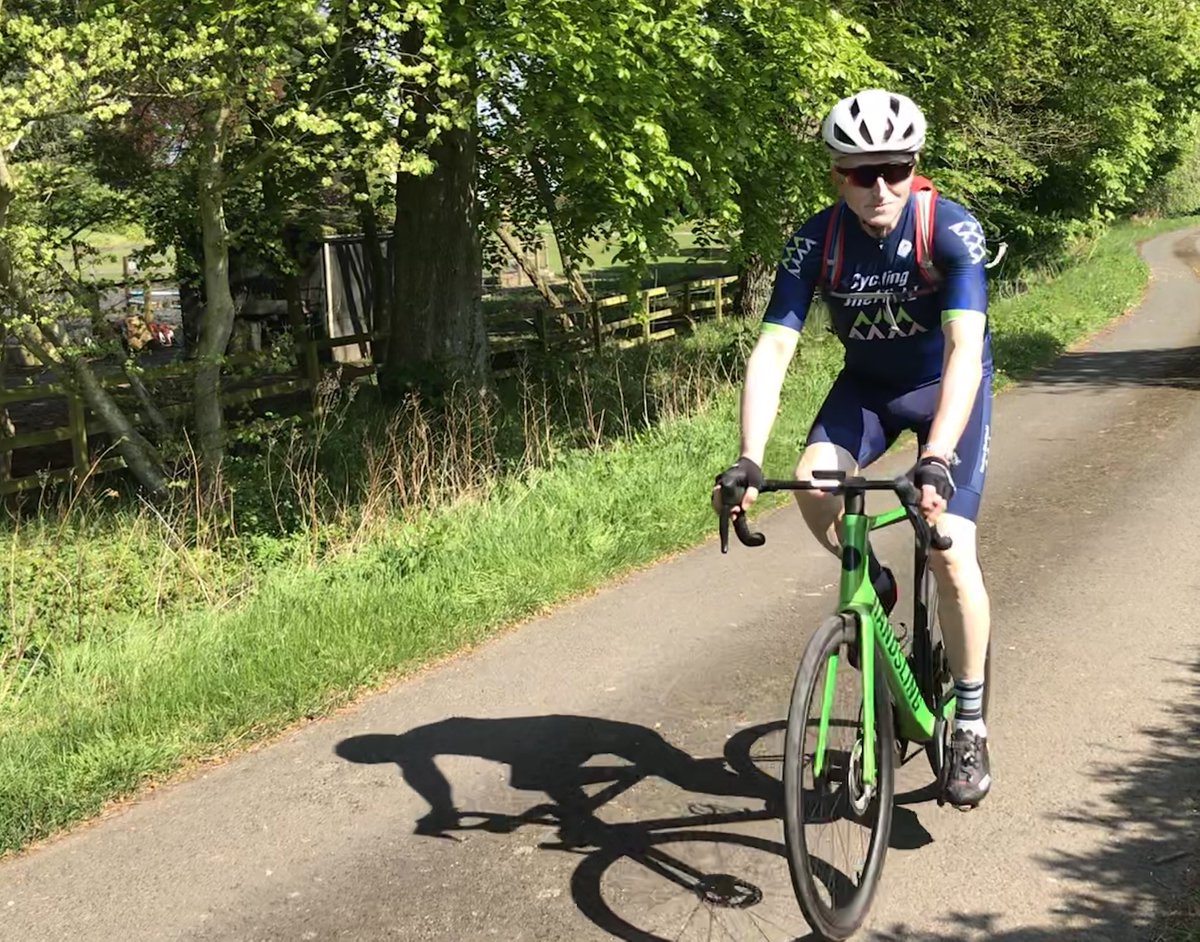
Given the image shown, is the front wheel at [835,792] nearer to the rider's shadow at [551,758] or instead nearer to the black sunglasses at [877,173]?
the rider's shadow at [551,758]

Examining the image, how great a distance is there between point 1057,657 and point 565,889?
279 cm

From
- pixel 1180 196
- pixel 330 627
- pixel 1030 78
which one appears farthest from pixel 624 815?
pixel 1180 196

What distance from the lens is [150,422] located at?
1112 cm

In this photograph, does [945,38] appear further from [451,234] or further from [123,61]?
[123,61]

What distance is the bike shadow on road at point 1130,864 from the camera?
3.17 meters

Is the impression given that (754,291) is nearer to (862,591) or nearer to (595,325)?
(595,325)

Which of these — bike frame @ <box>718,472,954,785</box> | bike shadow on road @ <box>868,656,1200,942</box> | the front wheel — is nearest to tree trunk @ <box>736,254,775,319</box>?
bike shadow on road @ <box>868,656,1200,942</box>

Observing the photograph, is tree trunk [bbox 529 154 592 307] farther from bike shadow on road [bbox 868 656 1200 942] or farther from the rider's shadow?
bike shadow on road [bbox 868 656 1200 942]

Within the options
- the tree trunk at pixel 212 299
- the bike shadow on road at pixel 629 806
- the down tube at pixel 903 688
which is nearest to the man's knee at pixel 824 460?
the down tube at pixel 903 688

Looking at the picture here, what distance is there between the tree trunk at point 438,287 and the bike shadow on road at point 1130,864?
34.0 ft

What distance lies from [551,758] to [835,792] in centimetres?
160

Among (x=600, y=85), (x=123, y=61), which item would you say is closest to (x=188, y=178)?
(x=123, y=61)

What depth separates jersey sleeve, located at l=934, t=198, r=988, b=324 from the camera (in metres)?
3.34

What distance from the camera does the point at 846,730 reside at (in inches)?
123
